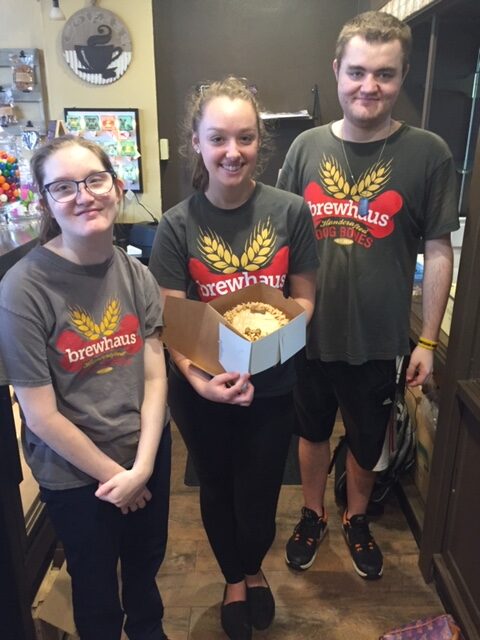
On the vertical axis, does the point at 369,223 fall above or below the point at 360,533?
above

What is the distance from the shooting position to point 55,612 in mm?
1333

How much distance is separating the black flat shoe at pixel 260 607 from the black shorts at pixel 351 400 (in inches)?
19.5

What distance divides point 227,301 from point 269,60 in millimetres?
2733

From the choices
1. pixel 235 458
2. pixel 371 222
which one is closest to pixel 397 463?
pixel 235 458

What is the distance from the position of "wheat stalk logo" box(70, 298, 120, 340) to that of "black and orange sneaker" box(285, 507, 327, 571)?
44.6 inches

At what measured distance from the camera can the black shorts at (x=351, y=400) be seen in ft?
5.10

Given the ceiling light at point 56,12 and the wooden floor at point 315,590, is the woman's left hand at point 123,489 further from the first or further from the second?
the ceiling light at point 56,12

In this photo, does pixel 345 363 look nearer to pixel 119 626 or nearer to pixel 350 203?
pixel 350 203

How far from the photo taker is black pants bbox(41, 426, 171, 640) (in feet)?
3.53

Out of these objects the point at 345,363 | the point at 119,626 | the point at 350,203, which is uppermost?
the point at 350,203

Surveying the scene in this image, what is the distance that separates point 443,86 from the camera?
2285 millimetres

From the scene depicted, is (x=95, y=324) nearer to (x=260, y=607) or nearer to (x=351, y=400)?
(x=351, y=400)

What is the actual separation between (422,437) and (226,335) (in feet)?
3.97

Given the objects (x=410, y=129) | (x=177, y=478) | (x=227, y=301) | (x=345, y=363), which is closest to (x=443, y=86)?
(x=410, y=129)
